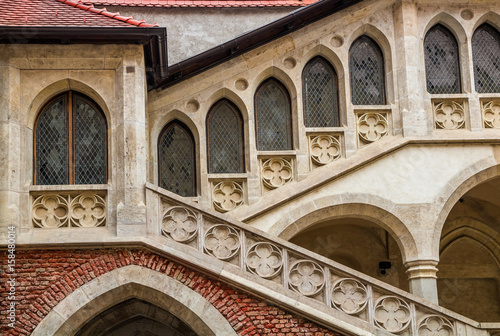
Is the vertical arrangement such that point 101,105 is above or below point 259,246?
above

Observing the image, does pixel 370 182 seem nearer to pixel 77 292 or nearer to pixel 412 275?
pixel 412 275

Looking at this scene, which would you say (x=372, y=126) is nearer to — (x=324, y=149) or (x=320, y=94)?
(x=324, y=149)

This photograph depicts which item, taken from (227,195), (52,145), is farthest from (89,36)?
(227,195)

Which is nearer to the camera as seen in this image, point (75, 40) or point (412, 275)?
point (75, 40)

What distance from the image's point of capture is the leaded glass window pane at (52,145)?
555 inches

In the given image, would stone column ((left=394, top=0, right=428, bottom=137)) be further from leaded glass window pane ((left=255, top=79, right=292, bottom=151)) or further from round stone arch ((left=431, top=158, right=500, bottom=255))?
leaded glass window pane ((left=255, top=79, right=292, bottom=151))

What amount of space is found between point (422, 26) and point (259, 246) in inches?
224

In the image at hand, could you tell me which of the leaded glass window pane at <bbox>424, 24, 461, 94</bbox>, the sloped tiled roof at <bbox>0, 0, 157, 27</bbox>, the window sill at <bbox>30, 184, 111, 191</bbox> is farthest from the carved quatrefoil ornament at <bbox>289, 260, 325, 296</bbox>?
the leaded glass window pane at <bbox>424, 24, 461, 94</bbox>

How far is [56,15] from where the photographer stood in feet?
46.3

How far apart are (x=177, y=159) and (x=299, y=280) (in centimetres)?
400

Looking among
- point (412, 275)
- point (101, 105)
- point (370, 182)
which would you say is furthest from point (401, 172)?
point (101, 105)

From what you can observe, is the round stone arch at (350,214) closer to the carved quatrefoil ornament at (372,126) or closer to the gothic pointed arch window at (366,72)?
the carved quatrefoil ornament at (372,126)

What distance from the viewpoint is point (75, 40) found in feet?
45.8

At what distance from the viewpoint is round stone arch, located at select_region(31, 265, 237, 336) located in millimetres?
13133
